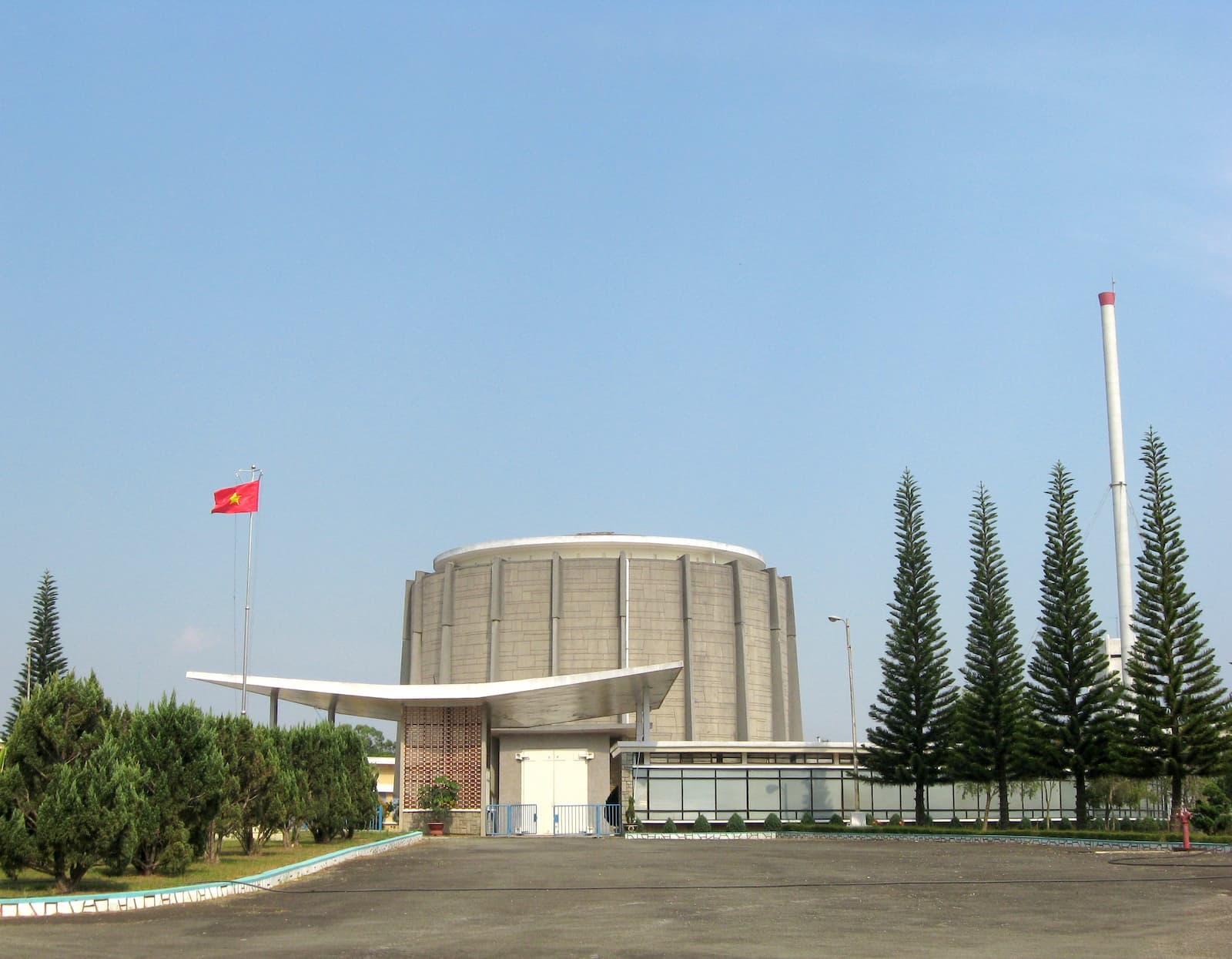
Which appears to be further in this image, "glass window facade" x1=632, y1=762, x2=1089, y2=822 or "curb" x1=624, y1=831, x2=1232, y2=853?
"glass window facade" x1=632, y1=762, x2=1089, y2=822

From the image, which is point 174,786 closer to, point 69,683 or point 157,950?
point 69,683

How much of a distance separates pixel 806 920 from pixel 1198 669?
868 inches

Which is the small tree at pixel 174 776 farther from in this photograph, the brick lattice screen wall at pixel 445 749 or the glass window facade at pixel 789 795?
the glass window facade at pixel 789 795

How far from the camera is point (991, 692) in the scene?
112ft

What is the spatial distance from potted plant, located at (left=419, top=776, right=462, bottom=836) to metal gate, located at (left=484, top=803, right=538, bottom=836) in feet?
3.89

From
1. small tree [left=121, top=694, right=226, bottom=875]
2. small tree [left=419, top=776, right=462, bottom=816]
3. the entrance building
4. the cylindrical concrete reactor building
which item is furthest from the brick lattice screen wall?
small tree [left=121, top=694, right=226, bottom=875]

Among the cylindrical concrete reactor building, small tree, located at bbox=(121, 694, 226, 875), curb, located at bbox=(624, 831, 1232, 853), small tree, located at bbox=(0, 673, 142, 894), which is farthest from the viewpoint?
the cylindrical concrete reactor building

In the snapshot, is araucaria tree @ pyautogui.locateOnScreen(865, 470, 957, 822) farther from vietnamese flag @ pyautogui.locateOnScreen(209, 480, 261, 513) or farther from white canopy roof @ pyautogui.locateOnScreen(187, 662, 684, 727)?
vietnamese flag @ pyautogui.locateOnScreen(209, 480, 261, 513)

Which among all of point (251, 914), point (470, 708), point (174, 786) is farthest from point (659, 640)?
point (251, 914)

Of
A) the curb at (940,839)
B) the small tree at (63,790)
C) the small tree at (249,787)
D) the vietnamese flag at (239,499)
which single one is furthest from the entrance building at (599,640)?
the small tree at (63,790)

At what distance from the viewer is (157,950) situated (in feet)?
30.4

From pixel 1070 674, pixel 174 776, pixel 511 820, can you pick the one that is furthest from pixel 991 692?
pixel 174 776

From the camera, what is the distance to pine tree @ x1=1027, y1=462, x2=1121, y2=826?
3191 centimetres

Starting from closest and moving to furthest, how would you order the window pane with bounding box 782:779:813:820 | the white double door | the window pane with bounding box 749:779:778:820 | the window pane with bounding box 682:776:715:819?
1. the window pane with bounding box 682:776:715:819
2. the window pane with bounding box 749:779:778:820
3. the window pane with bounding box 782:779:813:820
4. the white double door
